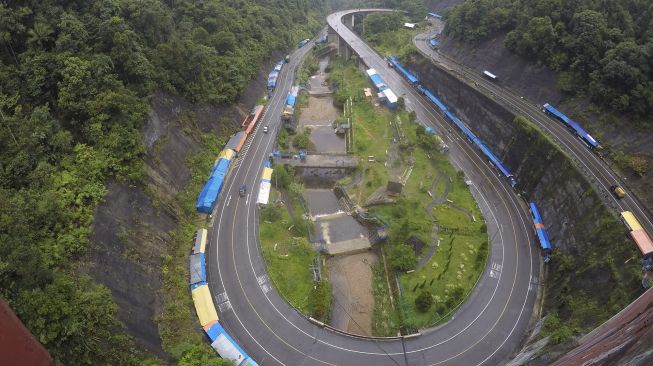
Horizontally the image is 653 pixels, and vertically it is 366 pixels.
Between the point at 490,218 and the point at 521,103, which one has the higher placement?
the point at 521,103

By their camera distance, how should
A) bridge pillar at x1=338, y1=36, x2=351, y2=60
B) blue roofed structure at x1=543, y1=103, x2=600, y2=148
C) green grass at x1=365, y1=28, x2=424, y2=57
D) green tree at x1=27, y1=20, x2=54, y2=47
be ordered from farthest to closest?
bridge pillar at x1=338, y1=36, x2=351, y2=60 → green grass at x1=365, y1=28, x2=424, y2=57 → blue roofed structure at x1=543, y1=103, x2=600, y2=148 → green tree at x1=27, y1=20, x2=54, y2=47

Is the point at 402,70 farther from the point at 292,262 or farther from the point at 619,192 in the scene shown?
the point at 292,262

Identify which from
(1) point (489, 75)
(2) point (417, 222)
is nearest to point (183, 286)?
(2) point (417, 222)

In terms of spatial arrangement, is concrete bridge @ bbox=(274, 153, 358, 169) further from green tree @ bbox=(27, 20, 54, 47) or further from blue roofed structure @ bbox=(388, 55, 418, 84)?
green tree @ bbox=(27, 20, 54, 47)

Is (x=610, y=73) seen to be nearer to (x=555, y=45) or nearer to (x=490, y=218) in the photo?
(x=555, y=45)

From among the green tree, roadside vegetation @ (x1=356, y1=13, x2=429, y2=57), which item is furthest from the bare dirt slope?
the green tree

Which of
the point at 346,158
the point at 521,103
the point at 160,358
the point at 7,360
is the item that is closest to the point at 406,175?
the point at 346,158
